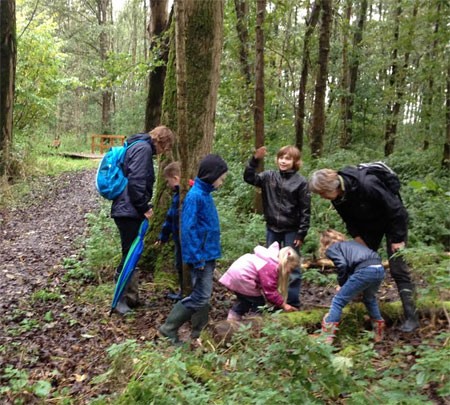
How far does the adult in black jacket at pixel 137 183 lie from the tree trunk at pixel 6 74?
9.51 m

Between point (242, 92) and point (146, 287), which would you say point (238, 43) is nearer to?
point (242, 92)

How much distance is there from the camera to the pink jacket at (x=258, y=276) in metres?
4.34

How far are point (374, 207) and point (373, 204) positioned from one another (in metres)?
0.04

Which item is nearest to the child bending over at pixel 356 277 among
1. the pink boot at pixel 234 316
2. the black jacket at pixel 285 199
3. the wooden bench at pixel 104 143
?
the black jacket at pixel 285 199

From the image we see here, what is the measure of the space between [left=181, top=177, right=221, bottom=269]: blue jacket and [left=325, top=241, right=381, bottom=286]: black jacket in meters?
1.13

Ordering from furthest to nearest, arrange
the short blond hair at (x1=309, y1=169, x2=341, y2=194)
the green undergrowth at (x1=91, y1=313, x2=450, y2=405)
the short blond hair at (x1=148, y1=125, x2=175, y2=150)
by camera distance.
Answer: the short blond hair at (x1=148, y1=125, x2=175, y2=150) → the short blond hair at (x1=309, y1=169, x2=341, y2=194) → the green undergrowth at (x1=91, y1=313, x2=450, y2=405)

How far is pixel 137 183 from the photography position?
4.77 m

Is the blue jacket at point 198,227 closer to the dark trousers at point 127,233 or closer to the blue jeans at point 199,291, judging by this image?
the blue jeans at point 199,291

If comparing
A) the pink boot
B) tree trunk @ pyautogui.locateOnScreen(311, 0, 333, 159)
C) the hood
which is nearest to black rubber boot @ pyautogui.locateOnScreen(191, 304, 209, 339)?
the pink boot

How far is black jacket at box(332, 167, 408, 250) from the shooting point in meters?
4.15

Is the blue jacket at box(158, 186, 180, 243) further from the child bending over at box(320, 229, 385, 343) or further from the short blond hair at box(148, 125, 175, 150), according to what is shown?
the child bending over at box(320, 229, 385, 343)

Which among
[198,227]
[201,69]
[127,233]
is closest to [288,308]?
[198,227]

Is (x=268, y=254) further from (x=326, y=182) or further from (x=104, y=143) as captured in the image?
(x=104, y=143)

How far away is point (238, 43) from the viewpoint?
13039 mm
